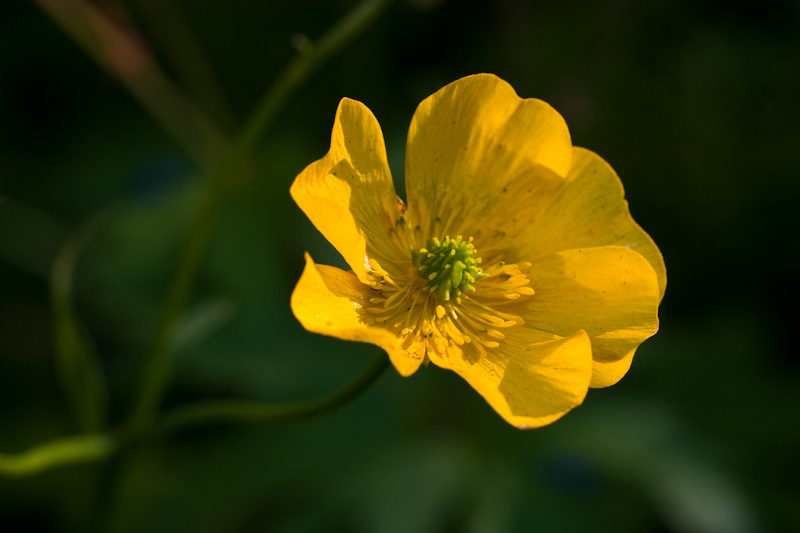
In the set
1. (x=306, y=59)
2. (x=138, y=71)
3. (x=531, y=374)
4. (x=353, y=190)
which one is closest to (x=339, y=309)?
(x=353, y=190)

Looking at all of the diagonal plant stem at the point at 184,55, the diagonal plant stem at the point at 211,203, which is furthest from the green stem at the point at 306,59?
the diagonal plant stem at the point at 184,55

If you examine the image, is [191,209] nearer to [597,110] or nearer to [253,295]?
[253,295]

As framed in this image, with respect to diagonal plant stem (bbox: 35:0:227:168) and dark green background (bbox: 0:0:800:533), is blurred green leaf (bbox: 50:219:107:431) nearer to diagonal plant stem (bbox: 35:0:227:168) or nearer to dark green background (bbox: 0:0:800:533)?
dark green background (bbox: 0:0:800:533)

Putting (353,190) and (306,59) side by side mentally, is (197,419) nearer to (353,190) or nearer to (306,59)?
(353,190)

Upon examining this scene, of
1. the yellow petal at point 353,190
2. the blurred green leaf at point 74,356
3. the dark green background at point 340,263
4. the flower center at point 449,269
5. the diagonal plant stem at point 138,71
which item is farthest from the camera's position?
the diagonal plant stem at point 138,71

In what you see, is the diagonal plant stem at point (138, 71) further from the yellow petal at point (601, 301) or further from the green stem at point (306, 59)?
the yellow petal at point (601, 301)

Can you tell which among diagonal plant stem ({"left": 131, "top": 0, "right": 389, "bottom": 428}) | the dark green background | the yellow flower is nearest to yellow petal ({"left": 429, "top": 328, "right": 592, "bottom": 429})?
the yellow flower
